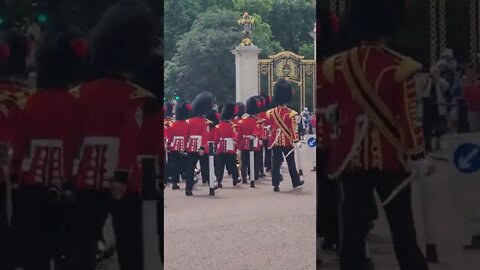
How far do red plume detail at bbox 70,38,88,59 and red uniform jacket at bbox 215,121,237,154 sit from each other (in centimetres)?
913

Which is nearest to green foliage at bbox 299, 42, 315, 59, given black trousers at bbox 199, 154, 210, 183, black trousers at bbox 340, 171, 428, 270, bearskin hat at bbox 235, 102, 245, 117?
bearskin hat at bbox 235, 102, 245, 117

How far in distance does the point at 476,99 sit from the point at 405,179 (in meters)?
0.47

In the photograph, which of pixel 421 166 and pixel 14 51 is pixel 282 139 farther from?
pixel 14 51

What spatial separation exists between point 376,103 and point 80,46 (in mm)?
1290

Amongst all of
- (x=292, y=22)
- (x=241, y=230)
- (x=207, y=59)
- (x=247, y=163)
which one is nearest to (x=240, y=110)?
(x=247, y=163)

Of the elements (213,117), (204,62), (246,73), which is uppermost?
(204,62)

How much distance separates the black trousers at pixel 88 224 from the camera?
3527 millimetres

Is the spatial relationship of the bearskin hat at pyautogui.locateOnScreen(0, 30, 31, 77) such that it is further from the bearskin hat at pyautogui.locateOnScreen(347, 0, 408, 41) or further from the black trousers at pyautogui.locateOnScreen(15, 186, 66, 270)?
the bearskin hat at pyautogui.locateOnScreen(347, 0, 408, 41)

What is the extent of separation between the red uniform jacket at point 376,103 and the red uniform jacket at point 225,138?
9.14m

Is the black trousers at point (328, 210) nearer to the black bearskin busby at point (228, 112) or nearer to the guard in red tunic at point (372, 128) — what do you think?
the guard in red tunic at point (372, 128)

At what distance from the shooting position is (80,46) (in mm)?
3527

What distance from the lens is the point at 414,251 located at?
357 centimetres

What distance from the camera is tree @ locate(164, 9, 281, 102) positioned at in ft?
78.4

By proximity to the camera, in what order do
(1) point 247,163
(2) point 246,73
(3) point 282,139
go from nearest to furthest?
(3) point 282,139 → (1) point 247,163 → (2) point 246,73
